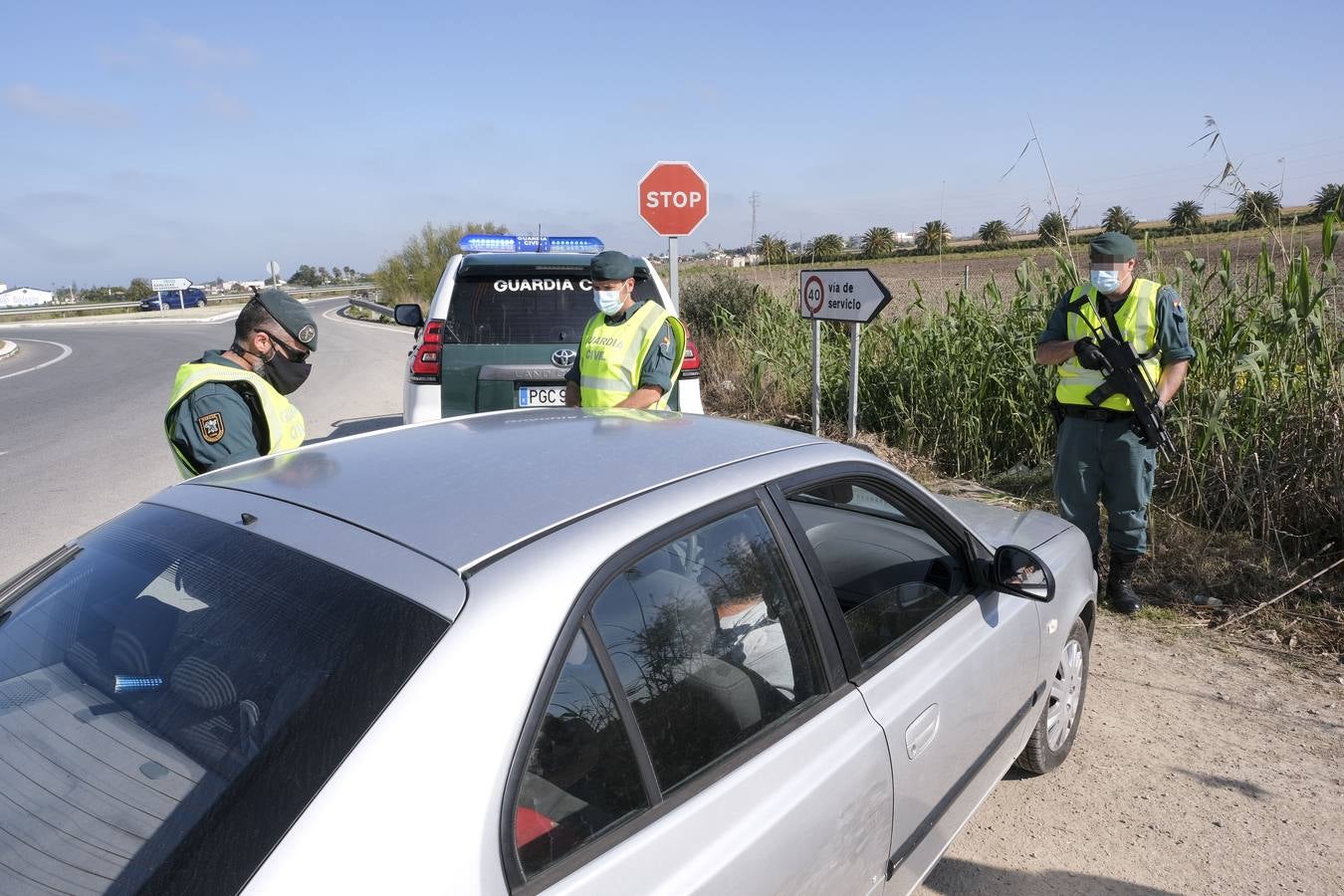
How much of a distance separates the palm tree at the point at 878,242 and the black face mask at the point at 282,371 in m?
8.08

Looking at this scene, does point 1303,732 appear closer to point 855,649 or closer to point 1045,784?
point 1045,784

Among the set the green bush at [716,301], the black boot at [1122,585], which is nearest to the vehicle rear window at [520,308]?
the black boot at [1122,585]

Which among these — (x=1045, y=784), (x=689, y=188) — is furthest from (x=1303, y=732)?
(x=689, y=188)

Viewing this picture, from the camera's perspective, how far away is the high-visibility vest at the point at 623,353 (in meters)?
4.41

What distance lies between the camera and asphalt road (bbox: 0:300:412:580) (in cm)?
650

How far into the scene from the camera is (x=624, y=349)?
14.5 ft

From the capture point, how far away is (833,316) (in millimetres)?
6543

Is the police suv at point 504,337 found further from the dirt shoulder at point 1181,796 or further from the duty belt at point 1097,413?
the dirt shoulder at point 1181,796

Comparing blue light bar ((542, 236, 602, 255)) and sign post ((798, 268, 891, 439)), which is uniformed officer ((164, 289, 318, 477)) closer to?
sign post ((798, 268, 891, 439))

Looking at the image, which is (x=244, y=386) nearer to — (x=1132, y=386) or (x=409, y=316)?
(x=409, y=316)

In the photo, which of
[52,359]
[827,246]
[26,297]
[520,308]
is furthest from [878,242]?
[26,297]

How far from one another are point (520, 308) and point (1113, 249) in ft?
11.3

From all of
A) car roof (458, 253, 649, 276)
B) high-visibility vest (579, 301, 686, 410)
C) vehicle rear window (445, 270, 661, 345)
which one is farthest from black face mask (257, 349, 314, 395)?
car roof (458, 253, 649, 276)

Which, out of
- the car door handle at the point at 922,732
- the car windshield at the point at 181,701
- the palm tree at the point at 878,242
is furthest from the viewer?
the palm tree at the point at 878,242
